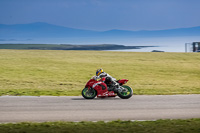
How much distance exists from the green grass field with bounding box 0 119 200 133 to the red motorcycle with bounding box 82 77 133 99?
5098mm

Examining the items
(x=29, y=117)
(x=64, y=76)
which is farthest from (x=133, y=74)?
(x=29, y=117)

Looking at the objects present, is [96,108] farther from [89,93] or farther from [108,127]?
[108,127]

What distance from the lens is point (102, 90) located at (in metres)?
15.7

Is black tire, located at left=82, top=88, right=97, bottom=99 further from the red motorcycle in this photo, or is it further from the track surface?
the track surface

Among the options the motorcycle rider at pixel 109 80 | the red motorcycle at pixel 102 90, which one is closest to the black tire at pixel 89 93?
the red motorcycle at pixel 102 90

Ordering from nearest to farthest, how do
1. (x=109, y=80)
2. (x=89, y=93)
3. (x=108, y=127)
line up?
1. (x=108, y=127)
2. (x=89, y=93)
3. (x=109, y=80)

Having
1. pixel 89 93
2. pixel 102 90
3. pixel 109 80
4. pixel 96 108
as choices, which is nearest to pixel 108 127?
pixel 96 108

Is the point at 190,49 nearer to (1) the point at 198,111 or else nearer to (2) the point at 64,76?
(2) the point at 64,76

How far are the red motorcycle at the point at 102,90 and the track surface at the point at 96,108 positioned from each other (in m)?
0.28

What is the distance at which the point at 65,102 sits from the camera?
1476 cm

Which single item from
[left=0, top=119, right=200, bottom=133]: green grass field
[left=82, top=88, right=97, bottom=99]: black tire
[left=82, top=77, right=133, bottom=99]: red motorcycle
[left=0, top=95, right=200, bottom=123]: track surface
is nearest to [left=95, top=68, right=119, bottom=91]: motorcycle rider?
[left=82, top=77, right=133, bottom=99]: red motorcycle

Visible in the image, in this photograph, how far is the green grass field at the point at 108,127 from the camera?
9.32m

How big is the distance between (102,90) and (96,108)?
244 cm

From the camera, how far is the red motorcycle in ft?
51.4
